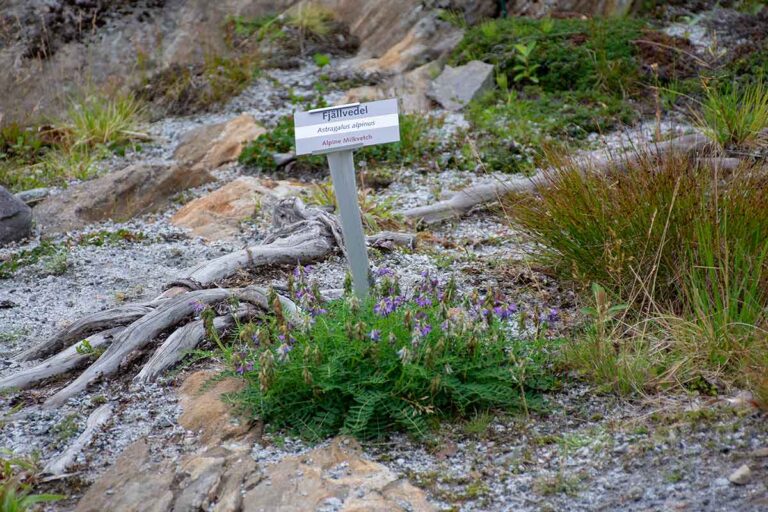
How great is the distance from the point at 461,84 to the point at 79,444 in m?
6.64

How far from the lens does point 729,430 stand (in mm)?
3463

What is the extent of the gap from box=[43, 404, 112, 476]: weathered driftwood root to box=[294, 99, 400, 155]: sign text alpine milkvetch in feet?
4.96

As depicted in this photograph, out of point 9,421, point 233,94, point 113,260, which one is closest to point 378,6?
point 233,94

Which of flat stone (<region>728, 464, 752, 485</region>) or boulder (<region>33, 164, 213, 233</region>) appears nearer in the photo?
flat stone (<region>728, 464, 752, 485</region>)

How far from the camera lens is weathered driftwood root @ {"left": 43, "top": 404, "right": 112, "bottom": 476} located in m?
3.64

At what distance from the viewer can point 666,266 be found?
15.0ft

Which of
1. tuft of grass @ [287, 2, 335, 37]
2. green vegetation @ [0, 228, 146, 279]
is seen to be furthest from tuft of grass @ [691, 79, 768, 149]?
tuft of grass @ [287, 2, 335, 37]

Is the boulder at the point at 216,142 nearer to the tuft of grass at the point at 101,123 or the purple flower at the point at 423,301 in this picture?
the tuft of grass at the point at 101,123

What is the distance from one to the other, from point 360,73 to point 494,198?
14.5 feet

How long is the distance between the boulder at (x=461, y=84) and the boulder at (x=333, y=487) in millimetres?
6242

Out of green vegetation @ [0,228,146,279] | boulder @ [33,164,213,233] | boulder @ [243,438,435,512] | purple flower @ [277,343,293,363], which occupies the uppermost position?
purple flower @ [277,343,293,363]

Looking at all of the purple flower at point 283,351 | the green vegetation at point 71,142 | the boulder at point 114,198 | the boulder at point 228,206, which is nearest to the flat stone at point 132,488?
the purple flower at point 283,351

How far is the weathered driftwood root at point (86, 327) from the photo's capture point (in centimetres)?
488

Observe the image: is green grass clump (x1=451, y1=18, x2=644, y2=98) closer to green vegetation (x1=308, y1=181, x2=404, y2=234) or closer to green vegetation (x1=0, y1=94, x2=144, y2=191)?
green vegetation (x1=308, y1=181, x2=404, y2=234)
